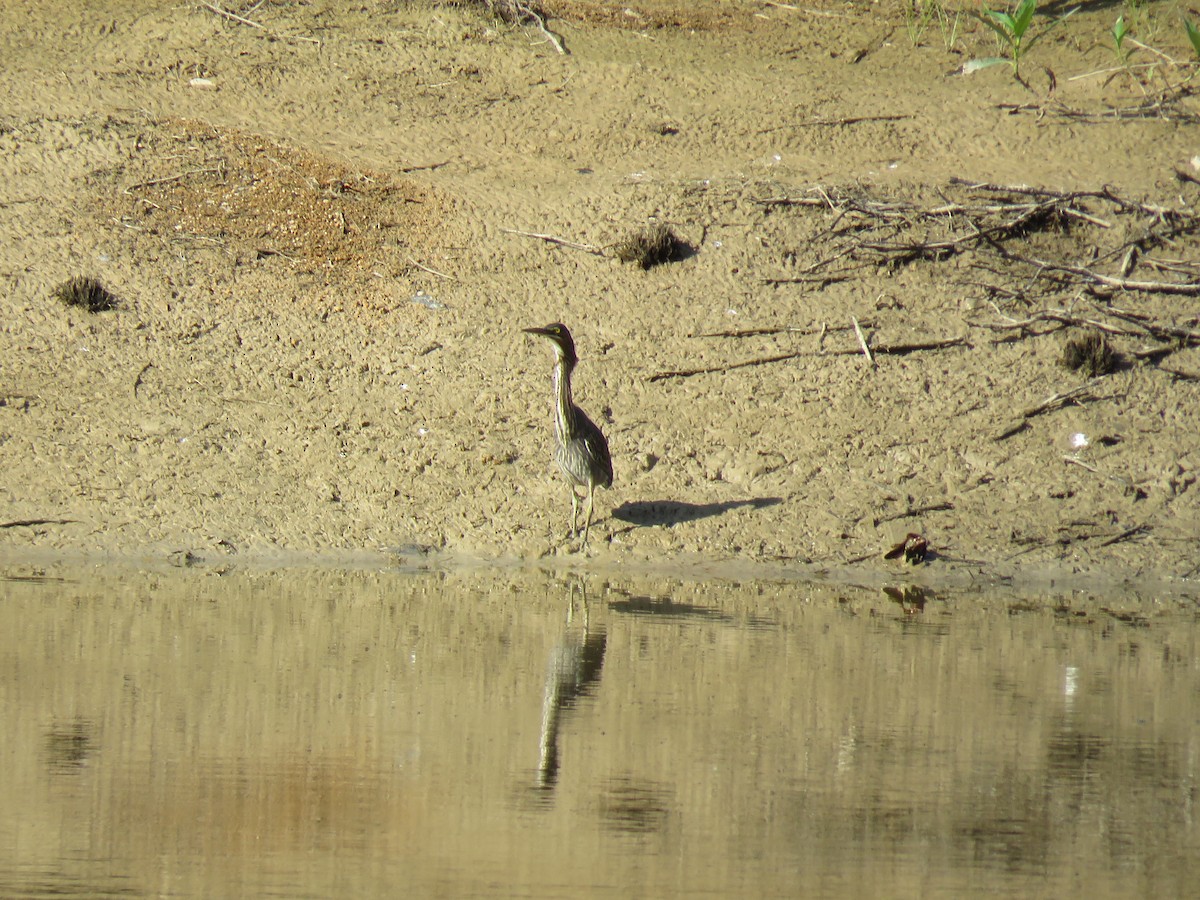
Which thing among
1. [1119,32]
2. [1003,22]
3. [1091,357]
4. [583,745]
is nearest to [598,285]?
[1091,357]

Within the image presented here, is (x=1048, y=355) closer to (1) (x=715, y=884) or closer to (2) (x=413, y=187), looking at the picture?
(2) (x=413, y=187)

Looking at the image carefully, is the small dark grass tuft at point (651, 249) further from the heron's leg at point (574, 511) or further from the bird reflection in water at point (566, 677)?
the bird reflection in water at point (566, 677)

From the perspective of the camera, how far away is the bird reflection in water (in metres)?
7.46

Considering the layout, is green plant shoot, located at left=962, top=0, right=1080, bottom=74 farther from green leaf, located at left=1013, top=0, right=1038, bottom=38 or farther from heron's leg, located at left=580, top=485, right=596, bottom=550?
heron's leg, located at left=580, top=485, right=596, bottom=550

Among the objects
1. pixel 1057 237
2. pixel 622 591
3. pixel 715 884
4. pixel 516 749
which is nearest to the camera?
pixel 715 884

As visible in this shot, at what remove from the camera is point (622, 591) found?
11.5 meters

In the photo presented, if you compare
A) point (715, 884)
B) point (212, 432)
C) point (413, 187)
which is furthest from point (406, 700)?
point (413, 187)

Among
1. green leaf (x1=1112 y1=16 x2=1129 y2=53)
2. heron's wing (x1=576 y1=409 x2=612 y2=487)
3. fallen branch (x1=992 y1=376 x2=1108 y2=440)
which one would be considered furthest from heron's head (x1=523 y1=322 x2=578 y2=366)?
green leaf (x1=1112 y1=16 x2=1129 y2=53)

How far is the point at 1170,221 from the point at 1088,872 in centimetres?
1098

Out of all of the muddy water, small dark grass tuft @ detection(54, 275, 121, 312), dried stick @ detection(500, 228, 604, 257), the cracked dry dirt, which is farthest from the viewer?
dried stick @ detection(500, 228, 604, 257)

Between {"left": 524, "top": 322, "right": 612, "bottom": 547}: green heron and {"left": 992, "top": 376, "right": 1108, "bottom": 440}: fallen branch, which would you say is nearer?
{"left": 524, "top": 322, "right": 612, "bottom": 547}: green heron

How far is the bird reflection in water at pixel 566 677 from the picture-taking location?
7457 millimetres

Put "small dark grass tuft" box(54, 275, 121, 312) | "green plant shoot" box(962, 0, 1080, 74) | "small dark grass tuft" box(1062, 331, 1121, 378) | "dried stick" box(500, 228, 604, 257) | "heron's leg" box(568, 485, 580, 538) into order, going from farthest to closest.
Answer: "green plant shoot" box(962, 0, 1080, 74)
"dried stick" box(500, 228, 604, 257)
"small dark grass tuft" box(54, 275, 121, 312)
"small dark grass tuft" box(1062, 331, 1121, 378)
"heron's leg" box(568, 485, 580, 538)

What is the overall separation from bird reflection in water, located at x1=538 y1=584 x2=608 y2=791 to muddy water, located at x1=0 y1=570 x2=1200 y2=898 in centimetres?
2
